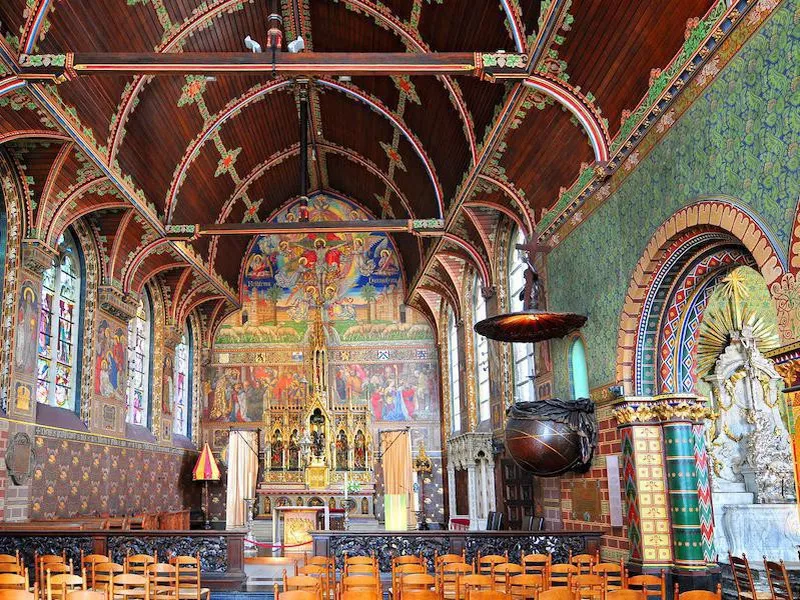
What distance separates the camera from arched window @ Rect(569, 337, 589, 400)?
12836 millimetres

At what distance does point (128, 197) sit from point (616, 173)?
32.7 feet

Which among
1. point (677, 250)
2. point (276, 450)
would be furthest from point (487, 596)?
point (276, 450)

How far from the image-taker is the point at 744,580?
1102 cm

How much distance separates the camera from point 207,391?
25500 mm

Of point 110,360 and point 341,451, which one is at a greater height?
point 110,360

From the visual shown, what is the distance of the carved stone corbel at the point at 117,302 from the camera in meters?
17.9

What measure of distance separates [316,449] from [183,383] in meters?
5.01

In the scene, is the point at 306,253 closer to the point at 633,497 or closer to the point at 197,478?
the point at 197,478

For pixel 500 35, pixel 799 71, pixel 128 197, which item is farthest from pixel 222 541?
pixel 799 71

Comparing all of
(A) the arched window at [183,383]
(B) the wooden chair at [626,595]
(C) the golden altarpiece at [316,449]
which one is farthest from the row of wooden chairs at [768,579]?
(A) the arched window at [183,383]

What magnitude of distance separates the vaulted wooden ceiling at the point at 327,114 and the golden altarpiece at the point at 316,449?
4.47 metres

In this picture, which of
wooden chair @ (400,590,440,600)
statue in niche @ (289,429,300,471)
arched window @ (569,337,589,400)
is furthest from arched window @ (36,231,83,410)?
wooden chair @ (400,590,440,600)

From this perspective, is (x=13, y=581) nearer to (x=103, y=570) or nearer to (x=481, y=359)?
(x=103, y=570)

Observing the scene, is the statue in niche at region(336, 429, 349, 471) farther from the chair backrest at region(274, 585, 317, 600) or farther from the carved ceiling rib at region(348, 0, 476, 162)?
the chair backrest at region(274, 585, 317, 600)
